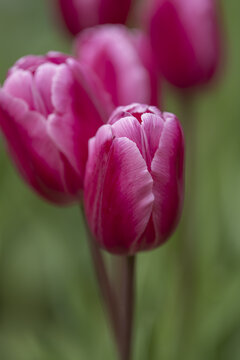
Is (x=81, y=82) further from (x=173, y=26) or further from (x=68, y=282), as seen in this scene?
(x=68, y=282)

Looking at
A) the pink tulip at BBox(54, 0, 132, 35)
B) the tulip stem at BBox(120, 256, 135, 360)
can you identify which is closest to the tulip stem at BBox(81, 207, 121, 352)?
the tulip stem at BBox(120, 256, 135, 360)

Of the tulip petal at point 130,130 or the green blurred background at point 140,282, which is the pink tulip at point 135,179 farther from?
the green blurred background at point 140,282

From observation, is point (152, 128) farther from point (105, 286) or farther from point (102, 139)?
point (105, 286)

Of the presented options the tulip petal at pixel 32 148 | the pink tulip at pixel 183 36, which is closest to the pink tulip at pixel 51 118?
the tulip petal at pixel 32 148

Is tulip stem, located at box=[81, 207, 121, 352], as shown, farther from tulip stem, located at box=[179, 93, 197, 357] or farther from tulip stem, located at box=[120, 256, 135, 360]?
tulip stem, located at box=[179, 93, 197, 357]

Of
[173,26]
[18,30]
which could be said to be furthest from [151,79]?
[18,30]
